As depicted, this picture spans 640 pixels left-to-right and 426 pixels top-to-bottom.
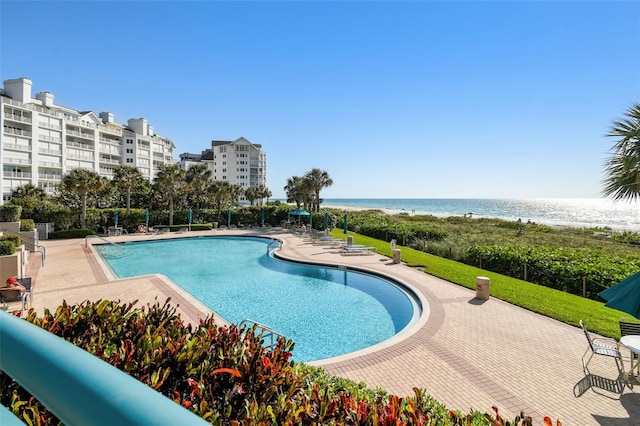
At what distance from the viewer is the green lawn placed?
35.1 feet

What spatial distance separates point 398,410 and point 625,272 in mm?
15915

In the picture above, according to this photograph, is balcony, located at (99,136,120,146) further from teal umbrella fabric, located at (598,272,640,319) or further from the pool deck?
teal umbrella fabric, located at (598,272,640,319)

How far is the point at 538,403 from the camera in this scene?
21.7 feet

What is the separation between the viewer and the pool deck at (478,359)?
21.6 feet

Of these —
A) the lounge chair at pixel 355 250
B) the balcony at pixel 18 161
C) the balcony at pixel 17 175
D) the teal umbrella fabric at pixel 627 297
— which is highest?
the balcony at pixel 18 161

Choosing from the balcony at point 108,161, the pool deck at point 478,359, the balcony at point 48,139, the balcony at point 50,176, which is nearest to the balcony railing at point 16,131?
the balcony at point 48,139

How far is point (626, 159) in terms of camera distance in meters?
8.08

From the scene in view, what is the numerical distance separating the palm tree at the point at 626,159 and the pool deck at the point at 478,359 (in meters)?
4.18

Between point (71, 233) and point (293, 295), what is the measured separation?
24.5 m

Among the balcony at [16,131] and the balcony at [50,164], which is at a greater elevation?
the balcony at [16,131]

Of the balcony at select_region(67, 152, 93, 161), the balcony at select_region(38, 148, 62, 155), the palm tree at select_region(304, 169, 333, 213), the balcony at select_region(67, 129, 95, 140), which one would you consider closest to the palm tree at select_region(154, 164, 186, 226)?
the palm tree at select_region(304, 169, 333, 213)

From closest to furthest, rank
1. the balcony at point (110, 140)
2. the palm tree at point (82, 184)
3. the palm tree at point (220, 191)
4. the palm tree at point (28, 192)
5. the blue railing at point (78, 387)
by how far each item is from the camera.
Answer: the blue railing at point (78, 387), the palm tree at point (82, 184), the palm tree at point (28, 192), the palm tree at point (220, 191), the balcony at point (110, 140)

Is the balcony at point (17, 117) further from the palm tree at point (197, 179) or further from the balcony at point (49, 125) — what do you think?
the palm tree at point (197, 179)

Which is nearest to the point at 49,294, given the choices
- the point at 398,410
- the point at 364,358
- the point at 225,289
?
the point at 225,289
